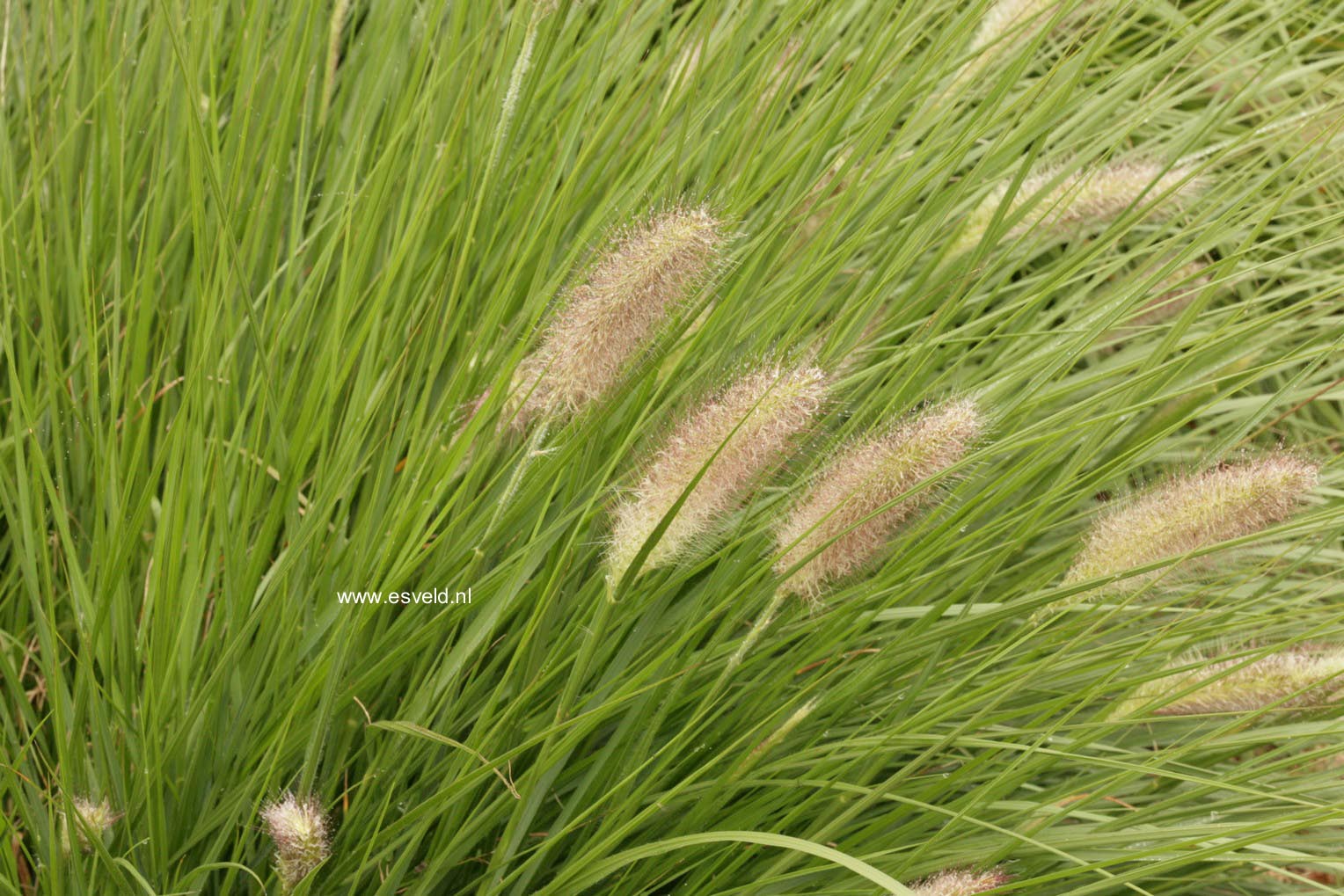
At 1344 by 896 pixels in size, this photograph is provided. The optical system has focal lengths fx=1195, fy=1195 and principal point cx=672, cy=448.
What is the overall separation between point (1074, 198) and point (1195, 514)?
2.28 feet

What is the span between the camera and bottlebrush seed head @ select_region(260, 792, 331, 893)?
56.3 inches

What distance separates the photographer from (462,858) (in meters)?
1.84

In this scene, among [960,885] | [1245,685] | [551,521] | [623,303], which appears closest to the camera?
[960,885]

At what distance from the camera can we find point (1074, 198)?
2.04 meters

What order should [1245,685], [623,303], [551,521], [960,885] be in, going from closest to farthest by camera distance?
[960,885] → [623,303] → [1245,685] → [551,521]

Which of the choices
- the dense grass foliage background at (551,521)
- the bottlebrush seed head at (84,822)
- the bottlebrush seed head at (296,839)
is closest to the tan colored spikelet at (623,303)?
the dense grass foliage background at (551,521)

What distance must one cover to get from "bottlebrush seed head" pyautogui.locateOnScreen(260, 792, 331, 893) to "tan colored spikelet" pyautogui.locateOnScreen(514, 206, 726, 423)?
0.59 metres

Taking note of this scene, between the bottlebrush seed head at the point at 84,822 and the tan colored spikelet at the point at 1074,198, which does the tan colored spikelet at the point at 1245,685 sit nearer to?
the tan colored spikelet at the point at 1074,198

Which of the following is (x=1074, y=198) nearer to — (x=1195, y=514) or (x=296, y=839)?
(x=1195, y=514)

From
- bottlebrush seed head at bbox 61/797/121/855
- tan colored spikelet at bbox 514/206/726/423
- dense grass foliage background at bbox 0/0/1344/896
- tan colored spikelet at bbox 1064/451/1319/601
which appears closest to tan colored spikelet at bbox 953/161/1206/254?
dense grass foliage background at bbox 0/0/1344/896

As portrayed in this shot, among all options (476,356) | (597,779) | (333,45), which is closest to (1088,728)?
(597,779)

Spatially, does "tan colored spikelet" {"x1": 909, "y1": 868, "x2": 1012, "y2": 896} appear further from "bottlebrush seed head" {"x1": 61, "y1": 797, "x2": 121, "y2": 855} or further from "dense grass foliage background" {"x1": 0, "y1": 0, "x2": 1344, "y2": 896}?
"bottlebrush seed head" {"x1": 61, "y1": 797, "x2": 121, "y2": 855}

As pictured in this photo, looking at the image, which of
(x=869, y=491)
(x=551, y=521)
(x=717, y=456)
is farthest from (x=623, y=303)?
(x=551, y=521)

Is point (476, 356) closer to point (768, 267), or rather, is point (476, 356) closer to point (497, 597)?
point (497, 597)
